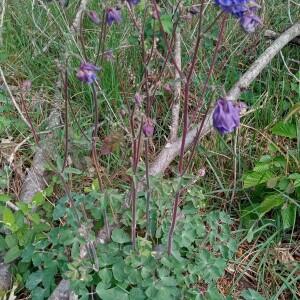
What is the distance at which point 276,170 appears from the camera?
2.25 metres

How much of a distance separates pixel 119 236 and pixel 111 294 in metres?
0.20

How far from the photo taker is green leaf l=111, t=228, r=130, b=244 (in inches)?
75.1

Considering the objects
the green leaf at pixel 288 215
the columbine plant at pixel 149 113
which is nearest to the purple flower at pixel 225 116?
the columbine plant at pixel 149 113

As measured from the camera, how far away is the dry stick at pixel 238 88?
87.9 inches

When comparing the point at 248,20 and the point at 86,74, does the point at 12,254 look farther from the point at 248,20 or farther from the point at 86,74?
the point at 248,20

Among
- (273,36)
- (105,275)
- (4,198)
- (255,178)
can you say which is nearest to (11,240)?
(4,198)

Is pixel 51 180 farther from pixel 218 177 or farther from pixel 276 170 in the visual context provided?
pixel 276 170

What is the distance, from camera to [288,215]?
2115 mm

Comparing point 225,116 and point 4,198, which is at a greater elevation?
point 225,116

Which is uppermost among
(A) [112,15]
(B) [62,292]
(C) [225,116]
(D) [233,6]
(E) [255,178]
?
(D) [233,6]

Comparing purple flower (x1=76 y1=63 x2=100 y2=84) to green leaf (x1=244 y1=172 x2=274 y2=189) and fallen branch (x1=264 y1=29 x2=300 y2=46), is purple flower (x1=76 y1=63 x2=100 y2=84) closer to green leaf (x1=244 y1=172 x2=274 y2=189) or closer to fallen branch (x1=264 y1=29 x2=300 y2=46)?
green leaf (x1=244 y1=172 x2=274 y2=189)

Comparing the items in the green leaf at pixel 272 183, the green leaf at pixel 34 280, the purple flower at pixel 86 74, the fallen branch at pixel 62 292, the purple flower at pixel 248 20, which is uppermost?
the purple flower at pixel 248 20

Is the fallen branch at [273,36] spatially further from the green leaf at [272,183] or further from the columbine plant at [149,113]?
the green leaf at [272,183]

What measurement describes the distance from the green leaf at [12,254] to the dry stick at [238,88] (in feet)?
1.95
